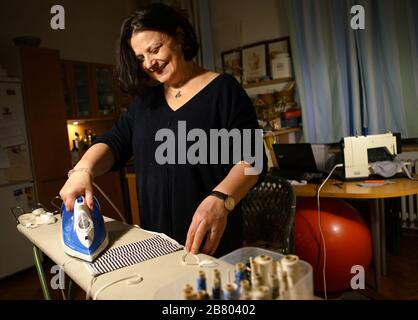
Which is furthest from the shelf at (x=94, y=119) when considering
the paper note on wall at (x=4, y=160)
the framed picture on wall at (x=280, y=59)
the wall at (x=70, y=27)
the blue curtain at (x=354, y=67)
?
the blue curtain at (x=354, y=67)

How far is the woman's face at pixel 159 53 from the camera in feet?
3.02

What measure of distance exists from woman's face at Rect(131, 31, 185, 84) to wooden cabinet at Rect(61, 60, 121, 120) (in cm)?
249

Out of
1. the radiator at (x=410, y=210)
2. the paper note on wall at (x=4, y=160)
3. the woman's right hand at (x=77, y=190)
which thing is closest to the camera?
the woman's right hand at (x=77, y=190)

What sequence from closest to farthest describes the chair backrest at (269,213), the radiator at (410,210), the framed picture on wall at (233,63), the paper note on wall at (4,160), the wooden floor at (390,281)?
the chair backrest at (269,213) < the wooden floor at (390,281) < the paper note on wall at (4,160) < the radiator at (410,210) < the framed picture on wall at (233,63)

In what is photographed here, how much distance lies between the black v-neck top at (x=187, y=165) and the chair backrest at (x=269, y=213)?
0.40m

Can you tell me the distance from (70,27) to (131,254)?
3.40 m

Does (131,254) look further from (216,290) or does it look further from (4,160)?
(4,160)

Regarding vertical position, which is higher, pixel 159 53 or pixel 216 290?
pixel 159 53

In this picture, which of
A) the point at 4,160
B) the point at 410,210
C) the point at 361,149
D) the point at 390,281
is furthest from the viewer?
the point at 410,210

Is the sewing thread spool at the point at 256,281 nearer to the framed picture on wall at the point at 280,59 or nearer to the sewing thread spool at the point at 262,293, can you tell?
the sewing thread spool at the point at 262,293

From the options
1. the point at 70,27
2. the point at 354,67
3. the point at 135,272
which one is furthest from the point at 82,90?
the point at 135,272

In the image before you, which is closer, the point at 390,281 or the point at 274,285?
the point at 274,285

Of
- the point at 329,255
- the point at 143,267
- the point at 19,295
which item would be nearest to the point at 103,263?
the point at 143,267

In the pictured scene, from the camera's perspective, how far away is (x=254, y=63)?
3418mm
